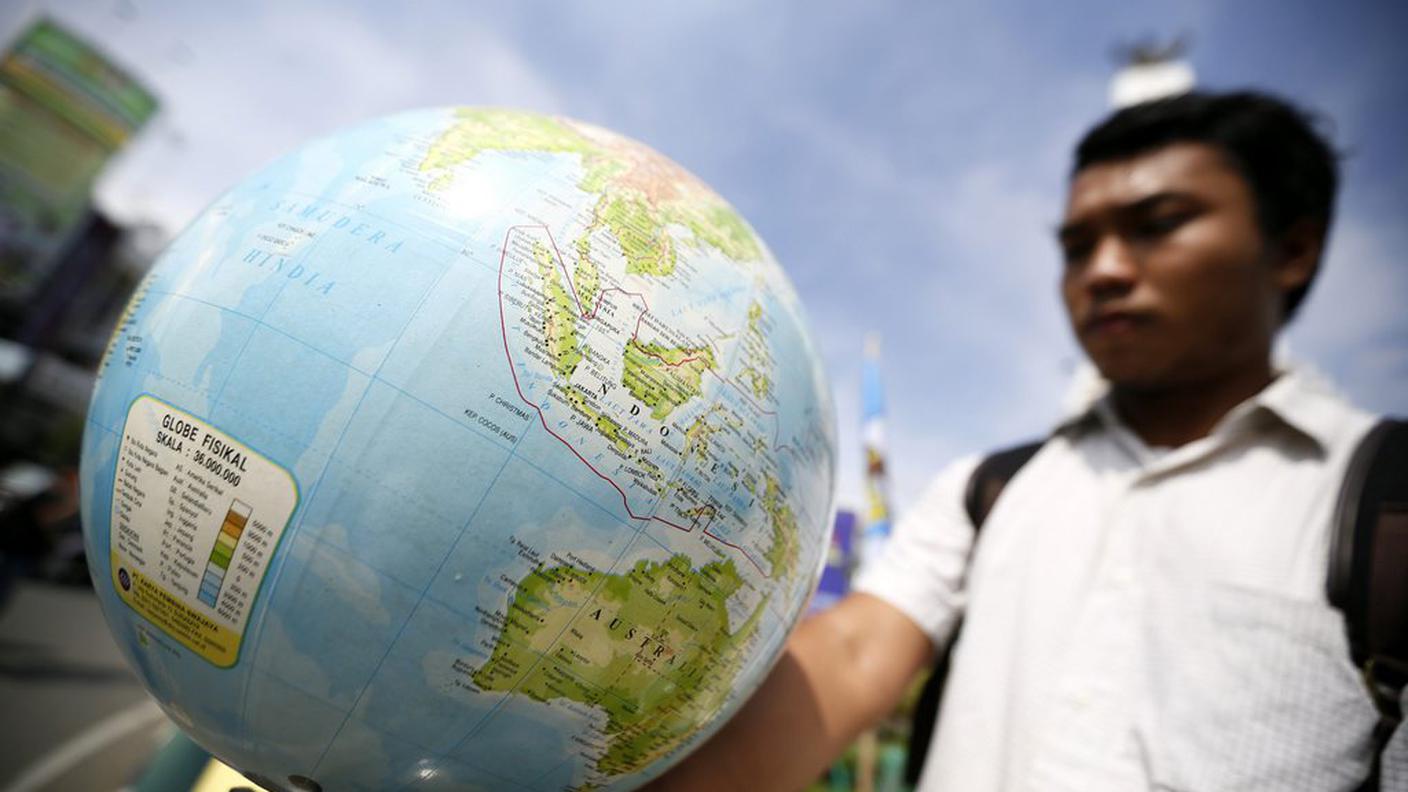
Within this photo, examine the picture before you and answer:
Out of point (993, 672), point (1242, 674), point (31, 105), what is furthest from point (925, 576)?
point (31, 105)

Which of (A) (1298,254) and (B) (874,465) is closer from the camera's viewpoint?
(A) (1298,254)

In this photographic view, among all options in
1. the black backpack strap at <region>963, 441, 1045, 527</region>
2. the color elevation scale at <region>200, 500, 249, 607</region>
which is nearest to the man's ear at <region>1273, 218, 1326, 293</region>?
the black backpack strap at <region>963, 441, 1045, 527</region>

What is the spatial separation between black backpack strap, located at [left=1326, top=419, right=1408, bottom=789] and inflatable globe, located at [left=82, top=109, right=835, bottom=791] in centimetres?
103

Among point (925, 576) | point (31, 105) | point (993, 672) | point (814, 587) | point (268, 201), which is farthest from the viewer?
point (31, 105)

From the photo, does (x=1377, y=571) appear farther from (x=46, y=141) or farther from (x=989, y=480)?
(x=46, y=141)

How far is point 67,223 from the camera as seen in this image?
54.0 ft

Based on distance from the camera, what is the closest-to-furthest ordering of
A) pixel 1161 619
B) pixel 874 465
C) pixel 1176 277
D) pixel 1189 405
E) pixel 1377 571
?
pixel 1377 571, pixel 1161 619, pixel 1176 277, pixel 1189 405, pixel 874 465

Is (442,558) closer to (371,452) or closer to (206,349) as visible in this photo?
(371,452)

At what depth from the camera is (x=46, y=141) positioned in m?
16.1

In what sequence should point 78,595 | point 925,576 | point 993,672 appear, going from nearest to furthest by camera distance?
point 993,672, point 925,576, point 78,595

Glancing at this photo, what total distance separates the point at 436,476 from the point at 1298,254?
2.09 m

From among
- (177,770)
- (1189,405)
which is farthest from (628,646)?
(1189,405)

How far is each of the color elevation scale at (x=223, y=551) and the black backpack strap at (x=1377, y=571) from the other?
162 centimetres

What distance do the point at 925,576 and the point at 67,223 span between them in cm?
2341
